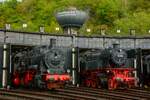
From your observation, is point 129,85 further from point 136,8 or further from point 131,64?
point 136,8

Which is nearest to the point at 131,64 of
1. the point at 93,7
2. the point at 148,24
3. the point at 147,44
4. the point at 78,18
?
the point at 147,44

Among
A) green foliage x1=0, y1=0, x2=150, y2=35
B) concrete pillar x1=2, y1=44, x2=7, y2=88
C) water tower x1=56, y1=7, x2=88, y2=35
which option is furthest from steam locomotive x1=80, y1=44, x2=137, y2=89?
green foliage x1=0, y1=0, x2=150, y2=35

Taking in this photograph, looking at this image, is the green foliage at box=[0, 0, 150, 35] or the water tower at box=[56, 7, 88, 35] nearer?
the water tower at box=[56, 7, 88, 35]

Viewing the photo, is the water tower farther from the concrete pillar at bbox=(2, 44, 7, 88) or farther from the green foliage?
the green foliage

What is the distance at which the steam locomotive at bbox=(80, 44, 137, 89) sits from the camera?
78.5ft

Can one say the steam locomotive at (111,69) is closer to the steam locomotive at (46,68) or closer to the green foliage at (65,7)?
the steam locomotive at (46,68)

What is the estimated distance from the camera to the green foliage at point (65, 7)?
267 ft

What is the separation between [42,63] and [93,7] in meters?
68.1

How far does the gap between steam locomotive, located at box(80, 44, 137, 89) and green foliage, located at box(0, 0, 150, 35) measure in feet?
160

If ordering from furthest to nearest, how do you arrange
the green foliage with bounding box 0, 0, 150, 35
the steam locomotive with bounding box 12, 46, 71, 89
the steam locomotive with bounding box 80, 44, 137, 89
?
the green foliage with bounding box 0, 0, 150, 35, the steam locomotive with bounding box 80, 44, 137, 89, the steam locomotive with bounding box 12, 46, 71, 89

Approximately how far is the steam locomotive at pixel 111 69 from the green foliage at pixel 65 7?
48.7m

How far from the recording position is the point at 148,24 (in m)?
67.4

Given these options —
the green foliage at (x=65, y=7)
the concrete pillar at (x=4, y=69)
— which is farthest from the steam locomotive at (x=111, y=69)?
the green foliage at (x=65, y=7)

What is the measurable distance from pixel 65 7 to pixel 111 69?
61.7 m
